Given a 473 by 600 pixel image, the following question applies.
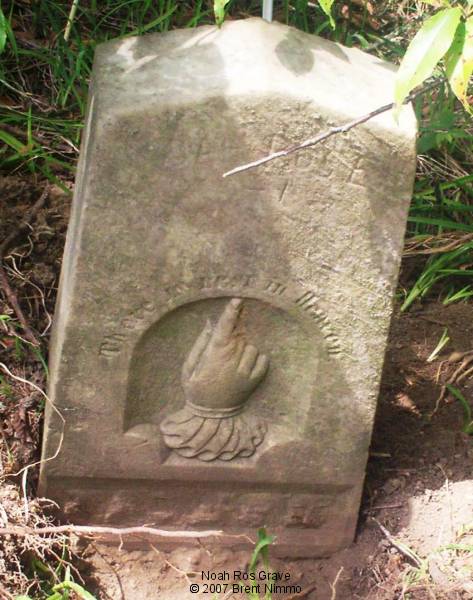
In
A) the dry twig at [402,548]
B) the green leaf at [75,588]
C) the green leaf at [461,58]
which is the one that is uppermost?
the green leaf at [461,58]

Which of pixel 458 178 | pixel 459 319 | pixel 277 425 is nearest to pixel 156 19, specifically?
pixel 458 178

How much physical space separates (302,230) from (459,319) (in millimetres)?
1136

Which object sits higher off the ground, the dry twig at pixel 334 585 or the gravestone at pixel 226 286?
the gravestone at pixel 226 286

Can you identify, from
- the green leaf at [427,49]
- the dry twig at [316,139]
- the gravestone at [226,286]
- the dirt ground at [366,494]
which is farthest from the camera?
the dirt ground at [366,494]

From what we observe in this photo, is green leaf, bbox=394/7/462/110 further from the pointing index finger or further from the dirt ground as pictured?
the dirt ground

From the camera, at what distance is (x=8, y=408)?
225cm

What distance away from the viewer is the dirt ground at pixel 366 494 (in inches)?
84.2

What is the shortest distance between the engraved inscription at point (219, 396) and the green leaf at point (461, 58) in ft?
2.29

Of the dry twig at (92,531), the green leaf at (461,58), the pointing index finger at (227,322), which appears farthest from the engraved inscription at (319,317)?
the green leaf at (461,58)

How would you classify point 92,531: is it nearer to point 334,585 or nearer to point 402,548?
point 334,585

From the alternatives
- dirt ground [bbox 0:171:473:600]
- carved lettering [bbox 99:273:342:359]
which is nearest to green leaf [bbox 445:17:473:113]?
carved lettering [bbox 99:273:342:359]

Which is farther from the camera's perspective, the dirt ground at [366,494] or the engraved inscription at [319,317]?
the dirt ground at [366,494]

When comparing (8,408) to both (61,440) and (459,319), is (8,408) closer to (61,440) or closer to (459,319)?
(61,440)

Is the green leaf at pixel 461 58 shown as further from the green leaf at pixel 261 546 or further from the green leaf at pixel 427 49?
the green leaf at pixel 261 546
